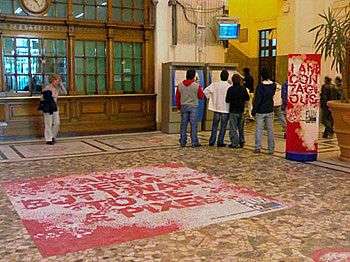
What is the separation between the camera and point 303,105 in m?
6.41

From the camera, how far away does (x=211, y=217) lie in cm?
391

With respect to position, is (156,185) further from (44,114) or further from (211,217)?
(44,114)

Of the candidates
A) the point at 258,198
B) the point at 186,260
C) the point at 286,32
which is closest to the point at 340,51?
the point at 258,198

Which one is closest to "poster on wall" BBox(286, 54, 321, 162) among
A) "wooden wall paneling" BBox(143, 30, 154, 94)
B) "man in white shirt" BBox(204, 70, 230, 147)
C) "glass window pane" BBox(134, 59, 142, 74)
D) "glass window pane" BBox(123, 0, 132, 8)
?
"man in white shirt" BBox(204, 70, 230, 147)

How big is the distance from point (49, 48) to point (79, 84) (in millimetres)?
958

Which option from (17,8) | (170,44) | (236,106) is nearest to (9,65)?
(17,8)

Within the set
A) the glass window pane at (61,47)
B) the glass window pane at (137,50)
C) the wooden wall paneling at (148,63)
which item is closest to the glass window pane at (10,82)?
the glass window pane at (61,47)

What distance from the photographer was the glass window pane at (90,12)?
369 inches

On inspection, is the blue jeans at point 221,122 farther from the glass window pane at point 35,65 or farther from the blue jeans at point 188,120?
the glass window pane at point 35,65

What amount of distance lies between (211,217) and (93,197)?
135 cm

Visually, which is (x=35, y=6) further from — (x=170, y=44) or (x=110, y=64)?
(x=170, y=44)

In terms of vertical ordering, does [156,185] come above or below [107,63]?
below

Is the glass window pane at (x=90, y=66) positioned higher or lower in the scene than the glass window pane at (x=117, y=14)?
lower

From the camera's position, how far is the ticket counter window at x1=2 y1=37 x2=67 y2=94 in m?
8.68
